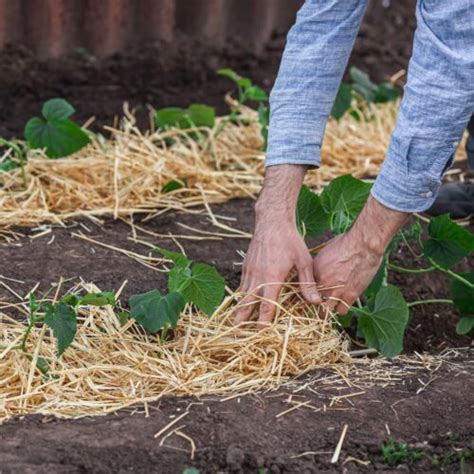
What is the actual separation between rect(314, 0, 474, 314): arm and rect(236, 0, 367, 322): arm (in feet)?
0.35

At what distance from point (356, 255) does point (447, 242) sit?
0.38 m

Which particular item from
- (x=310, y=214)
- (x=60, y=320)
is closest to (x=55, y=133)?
(x=310, y=214)

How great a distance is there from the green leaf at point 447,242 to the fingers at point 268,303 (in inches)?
17.5

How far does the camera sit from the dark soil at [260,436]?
2170 millimetres

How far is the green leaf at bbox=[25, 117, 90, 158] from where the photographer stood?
143 inches

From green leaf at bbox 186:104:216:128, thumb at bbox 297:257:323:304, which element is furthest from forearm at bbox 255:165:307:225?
green leaf at bbox 186:104:216:128

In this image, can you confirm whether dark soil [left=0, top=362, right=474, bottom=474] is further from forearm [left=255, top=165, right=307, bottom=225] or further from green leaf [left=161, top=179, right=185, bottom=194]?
green leaf [left=161, top=179, right=185, bottom=194]

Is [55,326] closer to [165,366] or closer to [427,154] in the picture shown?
[165,366]

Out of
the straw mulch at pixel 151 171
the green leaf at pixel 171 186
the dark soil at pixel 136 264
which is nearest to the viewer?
the dark soil at pixel 136 264

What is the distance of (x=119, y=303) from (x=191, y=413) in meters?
0.61

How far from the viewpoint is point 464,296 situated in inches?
117

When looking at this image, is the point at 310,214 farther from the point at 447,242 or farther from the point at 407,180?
the point at 407,180

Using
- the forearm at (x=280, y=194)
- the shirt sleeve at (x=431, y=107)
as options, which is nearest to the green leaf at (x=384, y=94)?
the forearm at (x=280, y=194)

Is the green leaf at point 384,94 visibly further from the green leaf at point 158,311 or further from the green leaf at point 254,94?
the green leaf at point 158,311
